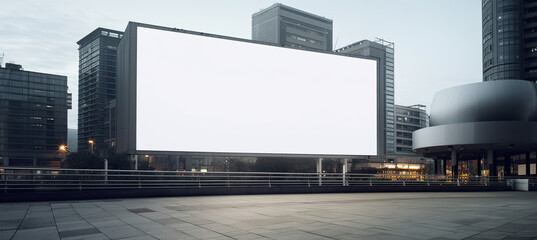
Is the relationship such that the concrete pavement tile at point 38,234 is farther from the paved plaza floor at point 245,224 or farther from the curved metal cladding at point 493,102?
the curved metal cladding at point 493,102

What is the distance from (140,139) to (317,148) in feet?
36.0

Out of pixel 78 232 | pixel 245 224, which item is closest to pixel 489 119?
pixel 245 224

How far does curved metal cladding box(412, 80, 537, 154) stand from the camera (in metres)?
56.8

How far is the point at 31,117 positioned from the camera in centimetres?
16638

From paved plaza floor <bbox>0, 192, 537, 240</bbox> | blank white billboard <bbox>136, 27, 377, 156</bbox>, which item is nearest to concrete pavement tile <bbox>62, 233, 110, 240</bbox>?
paved plaza floor <bbox>0, 192, 537, 240</bbox>

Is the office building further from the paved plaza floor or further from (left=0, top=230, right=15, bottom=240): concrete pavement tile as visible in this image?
(left=0, top=230, right=15, bottom=240): concrete pavement tile

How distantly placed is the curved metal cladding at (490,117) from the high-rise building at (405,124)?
130 meters

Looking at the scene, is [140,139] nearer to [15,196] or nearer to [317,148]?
[15,196]

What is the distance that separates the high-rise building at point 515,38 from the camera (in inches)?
4902

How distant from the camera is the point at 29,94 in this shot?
539 ft

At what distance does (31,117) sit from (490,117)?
166 m

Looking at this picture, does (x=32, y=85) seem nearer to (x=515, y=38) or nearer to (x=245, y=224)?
(x=515, y=38)

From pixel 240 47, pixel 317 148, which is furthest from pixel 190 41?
pixel 317 148

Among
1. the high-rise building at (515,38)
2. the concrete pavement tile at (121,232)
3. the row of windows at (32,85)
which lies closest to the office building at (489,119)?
the concrete pavement tile at (121,232)
